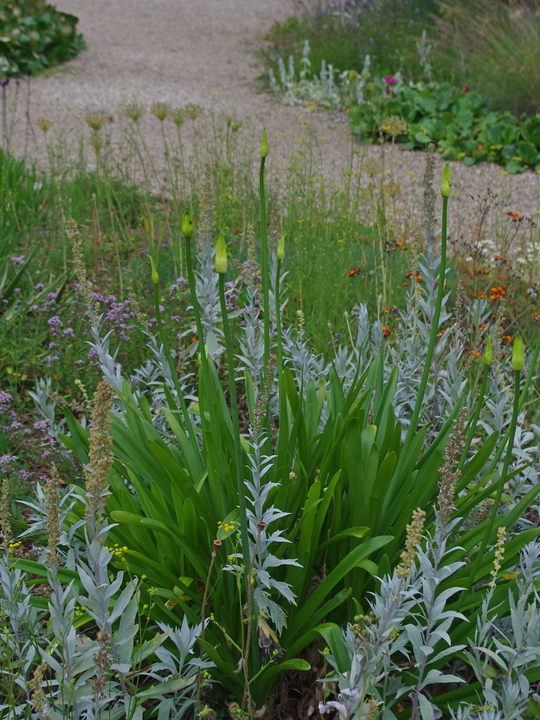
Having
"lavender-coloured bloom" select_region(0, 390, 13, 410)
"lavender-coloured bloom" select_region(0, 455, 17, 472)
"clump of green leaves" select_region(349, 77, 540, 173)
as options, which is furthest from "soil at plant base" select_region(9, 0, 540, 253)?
"lavender-coloured bloom" select_region(0, 455, 17, 472)

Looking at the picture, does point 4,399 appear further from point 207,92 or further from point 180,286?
point 207,92

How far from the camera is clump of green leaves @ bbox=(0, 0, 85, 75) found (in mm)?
10305

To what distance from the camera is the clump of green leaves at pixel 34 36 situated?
10.3 metres

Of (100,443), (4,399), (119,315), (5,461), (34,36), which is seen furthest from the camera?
(34,36)

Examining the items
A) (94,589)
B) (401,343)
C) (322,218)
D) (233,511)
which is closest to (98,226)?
(322,218)

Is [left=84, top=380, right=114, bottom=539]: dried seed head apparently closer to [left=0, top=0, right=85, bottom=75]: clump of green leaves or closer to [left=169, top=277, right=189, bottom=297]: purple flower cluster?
[left=169, top=277, right=189, bottom=297]: purple flower cluster

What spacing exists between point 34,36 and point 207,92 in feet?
9.29

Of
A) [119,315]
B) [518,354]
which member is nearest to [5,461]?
[119,315]

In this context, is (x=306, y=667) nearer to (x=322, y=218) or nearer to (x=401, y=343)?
(x=401, y=343)

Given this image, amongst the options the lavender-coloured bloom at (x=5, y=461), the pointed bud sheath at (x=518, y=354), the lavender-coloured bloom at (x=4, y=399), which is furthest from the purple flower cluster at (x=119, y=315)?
the pointed bud sheath at (x=518, y=354)

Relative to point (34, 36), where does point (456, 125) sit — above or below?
below

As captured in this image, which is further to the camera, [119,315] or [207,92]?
[207,92]

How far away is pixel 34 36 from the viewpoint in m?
10.6

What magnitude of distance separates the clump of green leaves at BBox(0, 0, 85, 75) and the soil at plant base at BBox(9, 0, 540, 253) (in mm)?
280
